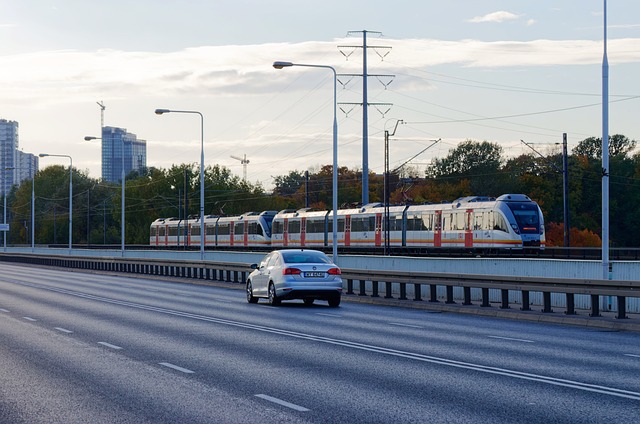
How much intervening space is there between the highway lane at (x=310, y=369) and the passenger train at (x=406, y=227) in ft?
102

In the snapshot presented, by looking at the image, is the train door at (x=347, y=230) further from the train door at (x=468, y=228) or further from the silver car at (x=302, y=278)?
the silver car at (x=302, y=278)

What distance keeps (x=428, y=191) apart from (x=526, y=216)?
65.9 m

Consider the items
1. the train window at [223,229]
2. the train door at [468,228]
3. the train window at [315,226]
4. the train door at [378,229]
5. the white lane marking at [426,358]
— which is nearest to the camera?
the white lane marking at [426,358]

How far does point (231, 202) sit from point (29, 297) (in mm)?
105630

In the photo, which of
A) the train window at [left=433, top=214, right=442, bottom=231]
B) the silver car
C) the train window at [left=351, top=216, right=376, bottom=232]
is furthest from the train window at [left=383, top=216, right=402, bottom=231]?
the silver car

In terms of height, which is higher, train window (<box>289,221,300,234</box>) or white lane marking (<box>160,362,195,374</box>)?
train window (<box>289,221,300,234</box>)

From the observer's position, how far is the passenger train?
5612 centimetres

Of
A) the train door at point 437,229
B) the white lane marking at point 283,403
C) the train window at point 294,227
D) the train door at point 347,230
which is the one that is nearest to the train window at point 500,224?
the train door at point 437,229

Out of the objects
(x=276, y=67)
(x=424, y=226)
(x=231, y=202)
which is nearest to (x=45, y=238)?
(x=231, y=202)

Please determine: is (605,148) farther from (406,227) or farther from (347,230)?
(347,230)

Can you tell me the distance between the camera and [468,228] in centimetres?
5788

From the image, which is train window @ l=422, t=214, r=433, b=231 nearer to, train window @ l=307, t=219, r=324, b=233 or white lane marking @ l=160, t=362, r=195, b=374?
train window @ l=307, t=219, r=324, b=233

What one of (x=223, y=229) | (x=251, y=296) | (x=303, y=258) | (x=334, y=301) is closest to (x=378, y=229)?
(x=223, y=229)

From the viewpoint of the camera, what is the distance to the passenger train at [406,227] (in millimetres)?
56125
